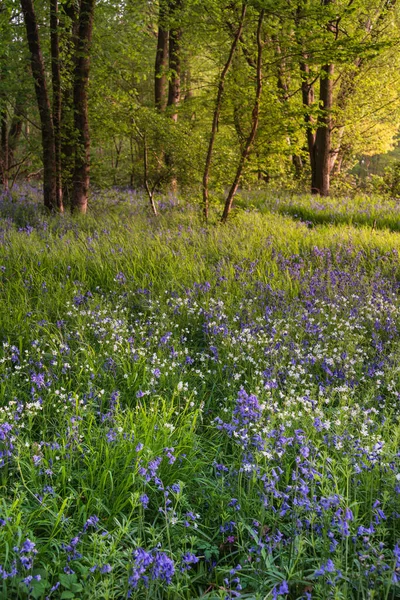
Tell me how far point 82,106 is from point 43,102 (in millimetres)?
887

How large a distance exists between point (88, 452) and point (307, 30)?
6789 mm

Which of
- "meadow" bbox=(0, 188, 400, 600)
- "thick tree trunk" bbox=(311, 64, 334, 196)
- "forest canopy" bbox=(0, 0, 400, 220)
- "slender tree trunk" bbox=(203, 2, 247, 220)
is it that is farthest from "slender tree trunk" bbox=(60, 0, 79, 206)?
"thick tree trunk" bbox=(311, 64, 334, 196)

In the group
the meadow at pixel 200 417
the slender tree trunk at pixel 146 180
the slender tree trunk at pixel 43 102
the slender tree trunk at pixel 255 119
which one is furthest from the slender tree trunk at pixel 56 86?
the slender tree trunk at pixel 255 119

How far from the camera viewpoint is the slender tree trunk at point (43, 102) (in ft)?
30.3

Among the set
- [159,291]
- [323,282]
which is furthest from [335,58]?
[159,291]

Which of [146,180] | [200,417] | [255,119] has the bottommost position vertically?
[200,417]

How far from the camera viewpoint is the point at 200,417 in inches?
130

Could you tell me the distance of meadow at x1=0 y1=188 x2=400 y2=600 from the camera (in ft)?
6.62

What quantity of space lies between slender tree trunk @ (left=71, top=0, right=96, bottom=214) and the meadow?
8.81 ft

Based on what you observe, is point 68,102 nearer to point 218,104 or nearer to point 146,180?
point 146,180

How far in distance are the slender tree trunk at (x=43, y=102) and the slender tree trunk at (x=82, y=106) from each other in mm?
469

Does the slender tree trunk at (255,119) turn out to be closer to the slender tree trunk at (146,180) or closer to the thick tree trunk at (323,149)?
the slender tree trunk at (146,180)

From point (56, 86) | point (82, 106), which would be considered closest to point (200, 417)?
point (82, 106)

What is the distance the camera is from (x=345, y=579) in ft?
6.06
